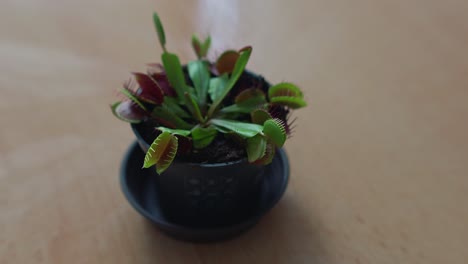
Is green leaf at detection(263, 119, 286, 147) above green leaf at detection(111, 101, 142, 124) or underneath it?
above

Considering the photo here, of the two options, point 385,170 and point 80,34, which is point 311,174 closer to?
point 385,170

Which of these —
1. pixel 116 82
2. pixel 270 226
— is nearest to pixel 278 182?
pixel 270 226

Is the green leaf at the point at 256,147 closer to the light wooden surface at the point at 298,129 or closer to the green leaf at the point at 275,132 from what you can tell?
the green leaf at the point at 275,132

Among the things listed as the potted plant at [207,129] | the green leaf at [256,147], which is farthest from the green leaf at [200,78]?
the green leaf at [256,147]

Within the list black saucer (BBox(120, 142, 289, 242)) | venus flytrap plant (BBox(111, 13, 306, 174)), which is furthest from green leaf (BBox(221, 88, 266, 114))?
black saucer (BBox(120, 142, 289, 242))

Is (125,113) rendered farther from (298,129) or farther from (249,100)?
(298,129)

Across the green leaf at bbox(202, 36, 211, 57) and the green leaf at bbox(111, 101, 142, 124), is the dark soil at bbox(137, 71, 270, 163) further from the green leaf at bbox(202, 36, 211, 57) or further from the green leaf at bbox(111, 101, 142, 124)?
the green leaf at bbox(202, 36, 211, 57)

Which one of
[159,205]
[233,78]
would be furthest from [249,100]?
[159,205]
